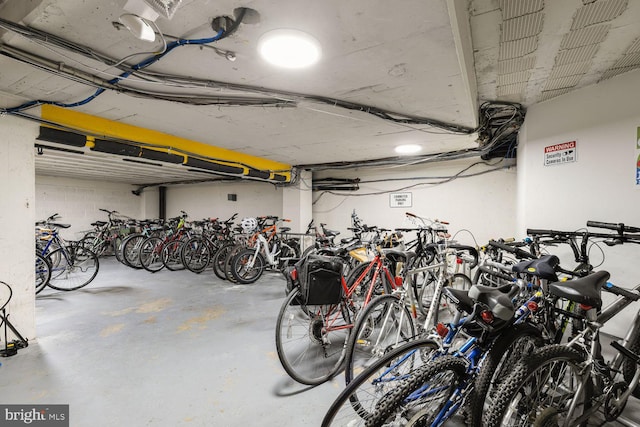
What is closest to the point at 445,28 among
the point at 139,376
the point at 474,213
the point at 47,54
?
the point at 47,54

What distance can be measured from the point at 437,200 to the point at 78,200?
8.26m

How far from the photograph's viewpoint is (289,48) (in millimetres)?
1515

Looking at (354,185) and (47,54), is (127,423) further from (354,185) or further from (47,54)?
(354,185)

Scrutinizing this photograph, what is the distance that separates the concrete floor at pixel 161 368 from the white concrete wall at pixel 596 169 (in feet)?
3.34

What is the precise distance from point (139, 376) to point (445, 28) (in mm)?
2739

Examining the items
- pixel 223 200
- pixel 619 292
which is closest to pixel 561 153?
pixel 619 292

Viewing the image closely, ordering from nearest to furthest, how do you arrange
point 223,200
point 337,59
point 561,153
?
point 337,59 < point 561,153 < point 223,200

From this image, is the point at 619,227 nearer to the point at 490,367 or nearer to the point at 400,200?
the point at 490,367

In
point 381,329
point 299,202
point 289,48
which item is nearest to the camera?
point 289,48

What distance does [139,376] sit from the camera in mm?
1828

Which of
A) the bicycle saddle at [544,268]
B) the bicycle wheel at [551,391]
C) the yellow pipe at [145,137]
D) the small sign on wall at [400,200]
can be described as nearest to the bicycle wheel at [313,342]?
the bicycle wheel at [551,391]

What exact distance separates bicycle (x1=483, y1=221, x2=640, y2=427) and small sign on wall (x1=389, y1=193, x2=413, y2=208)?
3.82 m

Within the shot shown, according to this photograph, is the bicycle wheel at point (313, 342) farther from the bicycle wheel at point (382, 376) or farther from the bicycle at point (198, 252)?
the bicycle at point (198, 252)

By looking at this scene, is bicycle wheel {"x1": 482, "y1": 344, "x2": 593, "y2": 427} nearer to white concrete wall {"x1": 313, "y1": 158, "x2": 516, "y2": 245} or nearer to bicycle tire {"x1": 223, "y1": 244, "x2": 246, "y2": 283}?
white concrete wall {"x1": 313, "y1": 158, "x2": 516, "y2": 245}
